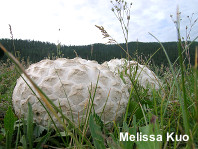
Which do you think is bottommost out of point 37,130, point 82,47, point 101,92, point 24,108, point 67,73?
point 37,130

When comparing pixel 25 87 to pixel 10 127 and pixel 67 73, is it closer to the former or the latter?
pixel 67 73

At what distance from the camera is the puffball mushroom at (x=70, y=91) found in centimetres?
146

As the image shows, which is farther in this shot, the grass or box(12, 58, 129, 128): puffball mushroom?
box(12, 58, 129, 128): puffball mushroom

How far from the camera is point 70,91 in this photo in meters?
1.49

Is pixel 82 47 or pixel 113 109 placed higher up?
pixel 82 47

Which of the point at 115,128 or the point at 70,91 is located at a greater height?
the point at 70,91

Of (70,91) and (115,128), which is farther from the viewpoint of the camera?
(70,91)

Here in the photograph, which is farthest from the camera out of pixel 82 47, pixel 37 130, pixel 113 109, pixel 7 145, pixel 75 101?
pixel 82 47

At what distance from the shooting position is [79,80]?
5.08 feet

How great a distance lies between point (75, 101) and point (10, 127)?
497mm

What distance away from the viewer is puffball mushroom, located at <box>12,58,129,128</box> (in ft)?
4.81

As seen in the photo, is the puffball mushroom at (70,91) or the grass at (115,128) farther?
the puffball mushroom at (70,91)

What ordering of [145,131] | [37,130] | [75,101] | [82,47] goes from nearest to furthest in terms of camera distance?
1. [145,131]
2. [37,130]
3. [75,101]
4. [82,47]

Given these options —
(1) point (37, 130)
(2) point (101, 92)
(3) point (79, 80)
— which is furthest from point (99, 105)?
(1) point (37, 130)
